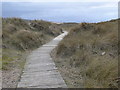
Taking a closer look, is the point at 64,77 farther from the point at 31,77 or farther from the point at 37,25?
the point at 37,25

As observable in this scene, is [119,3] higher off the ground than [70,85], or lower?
higher

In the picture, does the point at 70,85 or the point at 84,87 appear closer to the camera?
the point at 84,87

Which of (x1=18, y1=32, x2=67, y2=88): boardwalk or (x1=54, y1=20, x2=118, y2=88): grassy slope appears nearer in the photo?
(x1=54, y1=20, x2=118, y2=88): grassy slope

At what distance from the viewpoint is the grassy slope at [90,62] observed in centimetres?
551

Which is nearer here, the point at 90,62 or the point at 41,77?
the point at 41,77

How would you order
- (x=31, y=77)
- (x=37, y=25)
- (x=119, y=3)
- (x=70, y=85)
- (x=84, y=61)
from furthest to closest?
(x=37, y=25) < (x=119, y=3) < (x=84, y=61) < (x=31, y=77) < (x=70, y=85)

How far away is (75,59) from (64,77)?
1.67m

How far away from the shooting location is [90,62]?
6.94 metres

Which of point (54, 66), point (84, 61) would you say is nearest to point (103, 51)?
point (84, 61)

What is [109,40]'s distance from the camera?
906 cm

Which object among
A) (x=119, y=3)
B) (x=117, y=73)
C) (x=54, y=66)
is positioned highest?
(x=119, y=3)

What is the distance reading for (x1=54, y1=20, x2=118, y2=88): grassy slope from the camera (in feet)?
18.1

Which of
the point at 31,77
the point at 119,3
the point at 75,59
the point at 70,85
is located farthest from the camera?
the point at 119,3

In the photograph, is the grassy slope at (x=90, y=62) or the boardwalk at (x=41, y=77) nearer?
the grassy slope at (x=90, y=62)
